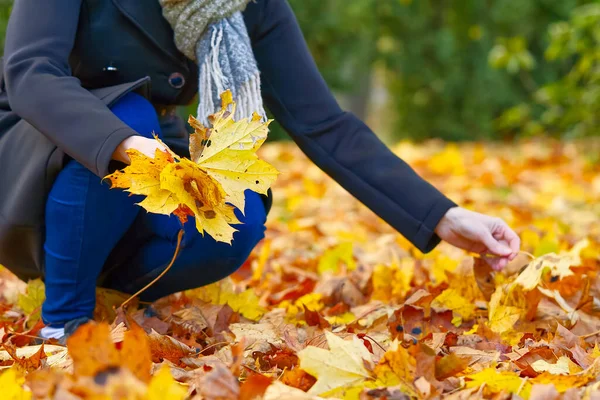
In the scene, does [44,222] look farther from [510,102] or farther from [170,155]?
[510,102]

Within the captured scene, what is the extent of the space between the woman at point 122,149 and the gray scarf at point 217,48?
3cm

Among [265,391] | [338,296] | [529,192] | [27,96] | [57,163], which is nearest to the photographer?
[265,391]

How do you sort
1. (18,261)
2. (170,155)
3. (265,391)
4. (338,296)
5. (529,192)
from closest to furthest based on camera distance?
(265,391) → (170,155) → (18,261) → (338,296) → (529,192)

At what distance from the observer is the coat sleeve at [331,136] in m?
1.71

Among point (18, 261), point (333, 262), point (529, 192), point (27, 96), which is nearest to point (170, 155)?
point (27, 96)

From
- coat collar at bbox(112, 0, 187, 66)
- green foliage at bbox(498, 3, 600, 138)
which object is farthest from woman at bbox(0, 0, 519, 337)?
green foliage at bbox(498, 3, 600, 138)

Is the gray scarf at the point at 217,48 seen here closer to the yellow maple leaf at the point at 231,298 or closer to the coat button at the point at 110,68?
the coat button at the point at 110,68

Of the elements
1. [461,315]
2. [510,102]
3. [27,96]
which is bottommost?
[510,102]

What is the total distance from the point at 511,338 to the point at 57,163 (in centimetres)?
95

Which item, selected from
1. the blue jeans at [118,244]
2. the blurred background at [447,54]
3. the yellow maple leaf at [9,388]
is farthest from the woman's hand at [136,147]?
the blurred background at [447,54]

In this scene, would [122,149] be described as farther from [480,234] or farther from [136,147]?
[480,234]

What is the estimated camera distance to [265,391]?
1048 millimetres

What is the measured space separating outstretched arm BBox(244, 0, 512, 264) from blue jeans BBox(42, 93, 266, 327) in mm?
210

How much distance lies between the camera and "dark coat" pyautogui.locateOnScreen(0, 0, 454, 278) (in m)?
1.34
